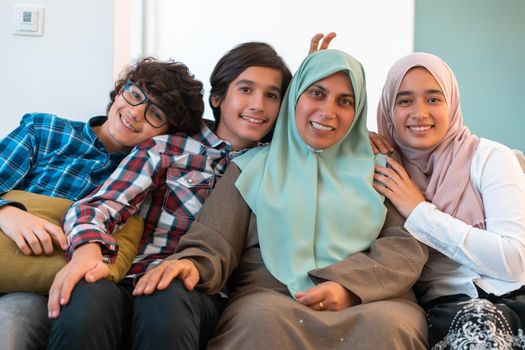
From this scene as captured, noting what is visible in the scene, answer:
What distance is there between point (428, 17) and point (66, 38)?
7.32 feet

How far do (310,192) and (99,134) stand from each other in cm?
71

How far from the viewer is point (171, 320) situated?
117 centimetres

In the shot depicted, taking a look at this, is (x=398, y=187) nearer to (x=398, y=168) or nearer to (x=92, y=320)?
(x=398, y=168)

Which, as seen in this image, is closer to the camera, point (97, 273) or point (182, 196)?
point (97, 273)

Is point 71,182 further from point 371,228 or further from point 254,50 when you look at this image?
point 371,228

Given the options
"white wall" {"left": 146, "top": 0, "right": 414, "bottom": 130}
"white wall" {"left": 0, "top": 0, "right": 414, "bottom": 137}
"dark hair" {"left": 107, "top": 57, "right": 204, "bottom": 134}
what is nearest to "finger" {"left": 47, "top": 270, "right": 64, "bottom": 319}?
"dark hair" {"left": 107, "top": 57, "right": 204, "bottom": 134}

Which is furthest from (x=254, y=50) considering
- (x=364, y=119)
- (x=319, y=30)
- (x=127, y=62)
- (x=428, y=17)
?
(x=428, y=17)

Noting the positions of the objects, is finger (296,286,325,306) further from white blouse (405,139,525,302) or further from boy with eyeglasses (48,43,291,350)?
white blouse (405,139,525,302)

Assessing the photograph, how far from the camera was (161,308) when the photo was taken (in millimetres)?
1199

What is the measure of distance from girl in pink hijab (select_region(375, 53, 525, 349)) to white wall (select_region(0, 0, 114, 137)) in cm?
106

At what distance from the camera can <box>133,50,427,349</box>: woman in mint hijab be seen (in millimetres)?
1263

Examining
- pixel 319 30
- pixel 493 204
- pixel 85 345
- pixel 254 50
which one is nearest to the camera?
pixel 85 345

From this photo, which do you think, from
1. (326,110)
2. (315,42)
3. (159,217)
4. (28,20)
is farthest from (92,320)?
(28,20)

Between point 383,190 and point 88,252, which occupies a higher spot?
point 383,190
